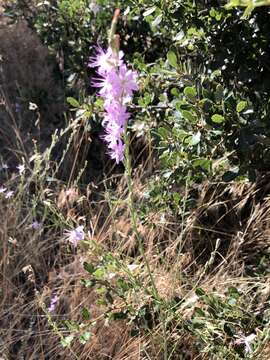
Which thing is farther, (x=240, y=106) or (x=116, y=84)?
(x=240, y=106)

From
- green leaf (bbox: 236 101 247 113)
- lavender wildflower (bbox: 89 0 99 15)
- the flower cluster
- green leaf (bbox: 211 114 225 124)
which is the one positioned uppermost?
the flower cluster

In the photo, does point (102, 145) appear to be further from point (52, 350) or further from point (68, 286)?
point (52, 350)

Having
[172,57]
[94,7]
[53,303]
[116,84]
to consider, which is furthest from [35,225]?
[116,84]

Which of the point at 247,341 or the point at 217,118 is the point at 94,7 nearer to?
the point at 217,118

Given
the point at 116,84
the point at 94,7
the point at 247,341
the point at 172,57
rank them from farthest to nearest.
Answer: the point at 94,7 < the point at 172,57 < the point at 247,341 < the point at 116,84

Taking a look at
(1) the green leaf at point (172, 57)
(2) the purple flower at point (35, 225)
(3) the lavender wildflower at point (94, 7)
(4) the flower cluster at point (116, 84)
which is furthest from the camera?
(3) the lavender wildflower at point (94, 7)

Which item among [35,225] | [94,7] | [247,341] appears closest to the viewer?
[247,341]

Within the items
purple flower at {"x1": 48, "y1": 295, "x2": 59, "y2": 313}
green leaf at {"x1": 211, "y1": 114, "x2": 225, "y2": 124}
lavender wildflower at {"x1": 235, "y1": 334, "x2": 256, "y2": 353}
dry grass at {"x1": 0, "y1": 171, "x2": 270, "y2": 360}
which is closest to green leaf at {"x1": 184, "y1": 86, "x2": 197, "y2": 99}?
green leaf at {"x1": 211, "y1": 114, "x2": 225, "y2": 124}

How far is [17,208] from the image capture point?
90.8 inches

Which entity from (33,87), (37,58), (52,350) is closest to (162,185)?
(52,350)

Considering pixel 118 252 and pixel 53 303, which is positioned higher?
pixel 118 252

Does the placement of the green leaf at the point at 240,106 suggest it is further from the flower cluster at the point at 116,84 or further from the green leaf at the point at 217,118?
the flower cluster at the point at 116,84

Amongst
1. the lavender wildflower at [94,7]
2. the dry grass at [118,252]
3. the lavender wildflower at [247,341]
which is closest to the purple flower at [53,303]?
the dry grass at [118,252]

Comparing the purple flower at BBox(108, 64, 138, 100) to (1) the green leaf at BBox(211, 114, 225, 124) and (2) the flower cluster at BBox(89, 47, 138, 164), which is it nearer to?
(2) the flower cluster at BBox(89, 47, 138, 164)
